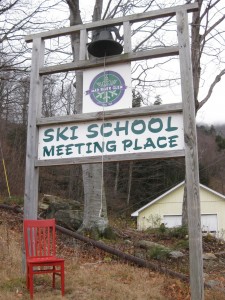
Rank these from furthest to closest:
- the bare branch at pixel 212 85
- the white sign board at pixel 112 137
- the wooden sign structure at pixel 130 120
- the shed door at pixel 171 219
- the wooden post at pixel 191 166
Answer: the shed door at pixel 171 219 < the bare branch at pixel 212 85 < the white sign board at pixel 112 137 < the wooden sign structure at pixel 130 120 < the wooden post at pixel 191 166

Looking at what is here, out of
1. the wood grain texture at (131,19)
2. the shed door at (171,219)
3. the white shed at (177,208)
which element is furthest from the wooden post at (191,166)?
the shed door at (171,219)

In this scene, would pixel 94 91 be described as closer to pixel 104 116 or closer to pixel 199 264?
pixel 104 116

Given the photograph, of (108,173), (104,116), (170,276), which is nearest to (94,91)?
(104,116)

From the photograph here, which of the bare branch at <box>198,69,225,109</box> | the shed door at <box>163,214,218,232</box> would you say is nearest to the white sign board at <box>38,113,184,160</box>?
the bare branch at <box>198,69,225,109</box>

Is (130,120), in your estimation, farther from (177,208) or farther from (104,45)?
(177,208)

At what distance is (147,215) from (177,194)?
274 centimetres

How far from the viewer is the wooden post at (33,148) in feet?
19.9

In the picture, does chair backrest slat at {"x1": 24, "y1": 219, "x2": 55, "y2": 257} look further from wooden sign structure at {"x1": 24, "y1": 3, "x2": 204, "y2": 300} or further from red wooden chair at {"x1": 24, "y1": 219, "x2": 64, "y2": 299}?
wooden sign structure at {"x1": 24, "y1": 3, "x2": 204, "y2": 300}

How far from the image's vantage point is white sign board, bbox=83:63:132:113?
5.80 meters

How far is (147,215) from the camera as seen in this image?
30.1m

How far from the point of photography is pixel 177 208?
2994 cm

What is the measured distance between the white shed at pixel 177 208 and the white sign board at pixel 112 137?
2390 cm

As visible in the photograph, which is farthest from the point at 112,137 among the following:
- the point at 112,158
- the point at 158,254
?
the point at 158,254

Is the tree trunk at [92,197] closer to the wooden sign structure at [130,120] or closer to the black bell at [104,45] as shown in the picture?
the wooden sign structure at [130,120]
